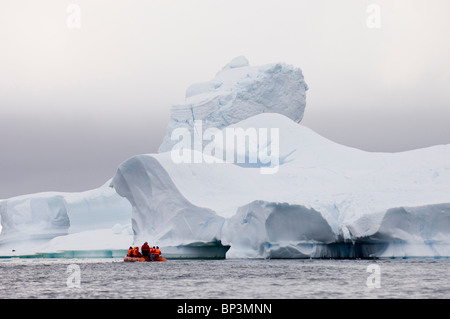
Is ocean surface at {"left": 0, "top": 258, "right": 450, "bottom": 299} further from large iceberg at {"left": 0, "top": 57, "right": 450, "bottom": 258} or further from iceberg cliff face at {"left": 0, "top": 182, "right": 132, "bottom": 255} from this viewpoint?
iceberg cliff face at {"left": 0, "top": 182, "right": 132, "bottom": 255}

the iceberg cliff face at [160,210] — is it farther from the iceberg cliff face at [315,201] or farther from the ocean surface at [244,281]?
the ocean surface at [244,281]

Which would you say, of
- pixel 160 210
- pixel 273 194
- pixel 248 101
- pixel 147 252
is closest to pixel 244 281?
pixel 147 252

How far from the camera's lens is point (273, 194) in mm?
29594

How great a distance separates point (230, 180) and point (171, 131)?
1290 centimetres

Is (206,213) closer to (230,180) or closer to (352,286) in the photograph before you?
(230,180)

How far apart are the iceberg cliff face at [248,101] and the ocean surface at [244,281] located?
17.9 meters

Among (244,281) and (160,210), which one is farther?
(160,210)

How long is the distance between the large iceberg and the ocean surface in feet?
5.31

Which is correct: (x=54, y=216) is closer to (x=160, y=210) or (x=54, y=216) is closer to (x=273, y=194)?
(x=160, y=210)

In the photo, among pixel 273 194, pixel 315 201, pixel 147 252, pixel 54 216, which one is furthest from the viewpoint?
pixel 54 216

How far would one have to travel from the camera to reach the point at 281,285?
1764 centimetres

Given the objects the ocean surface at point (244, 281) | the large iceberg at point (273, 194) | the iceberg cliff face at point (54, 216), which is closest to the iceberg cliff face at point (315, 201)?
the large iceberg at point (273, 194)

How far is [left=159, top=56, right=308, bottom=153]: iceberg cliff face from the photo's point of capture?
41844mm

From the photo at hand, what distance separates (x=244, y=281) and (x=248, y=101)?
955 inches
